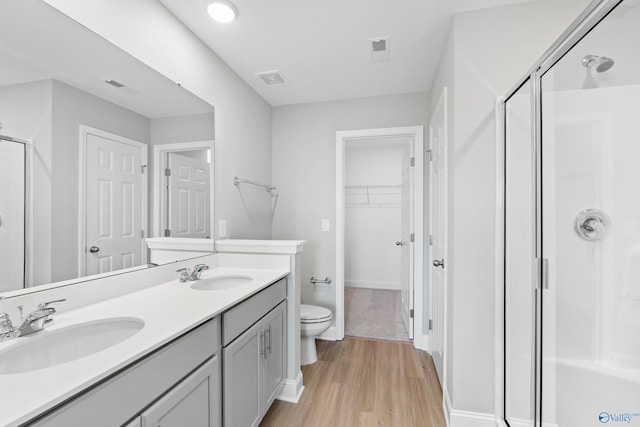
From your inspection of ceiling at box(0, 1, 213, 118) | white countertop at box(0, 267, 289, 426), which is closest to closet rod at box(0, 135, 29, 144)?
ceiling at box(0, 1, 213, 118)

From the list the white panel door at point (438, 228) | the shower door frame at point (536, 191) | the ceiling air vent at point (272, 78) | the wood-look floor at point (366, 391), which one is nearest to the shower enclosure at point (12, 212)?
the wood-look floor at point (366, 391)

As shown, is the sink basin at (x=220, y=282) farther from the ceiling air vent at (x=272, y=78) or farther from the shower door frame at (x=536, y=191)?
the ceiling air vent at (x=272, y=78)

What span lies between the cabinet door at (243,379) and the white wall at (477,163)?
1.12m

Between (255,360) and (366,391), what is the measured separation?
3.16 feet

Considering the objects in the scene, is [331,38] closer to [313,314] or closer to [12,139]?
[12,139]

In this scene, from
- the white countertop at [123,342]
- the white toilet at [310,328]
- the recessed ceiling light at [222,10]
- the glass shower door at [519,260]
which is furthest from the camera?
the white toilet at [310,328]

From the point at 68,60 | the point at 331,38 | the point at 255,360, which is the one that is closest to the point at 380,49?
the point at 331,38

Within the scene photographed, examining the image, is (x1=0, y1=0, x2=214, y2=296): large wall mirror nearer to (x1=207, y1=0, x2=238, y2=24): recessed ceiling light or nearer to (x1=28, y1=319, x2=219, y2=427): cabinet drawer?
(x1=207, y1=0, x2=238, y2=24): recessed ceiling light

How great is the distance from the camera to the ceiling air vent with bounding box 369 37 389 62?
187cm

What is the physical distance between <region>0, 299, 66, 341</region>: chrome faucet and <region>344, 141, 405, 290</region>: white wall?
13.0 feet

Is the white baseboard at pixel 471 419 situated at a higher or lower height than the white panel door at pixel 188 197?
lower

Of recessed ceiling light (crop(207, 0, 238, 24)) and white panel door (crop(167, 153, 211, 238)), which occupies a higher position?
recessed ceiling light (crop(207, 0, 238, 24))

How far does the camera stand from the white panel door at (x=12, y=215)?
0.93 metres

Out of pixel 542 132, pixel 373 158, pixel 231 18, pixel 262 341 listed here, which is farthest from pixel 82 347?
pixel 373 158
